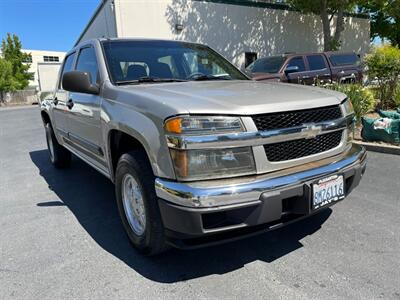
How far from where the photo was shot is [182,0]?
1530cm

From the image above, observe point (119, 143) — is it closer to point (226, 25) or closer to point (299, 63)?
point (299, 63)

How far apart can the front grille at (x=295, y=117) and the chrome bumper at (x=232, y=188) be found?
1.07 ft

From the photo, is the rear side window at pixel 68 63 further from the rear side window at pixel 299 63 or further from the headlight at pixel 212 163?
the rear side window at pixel 299 63

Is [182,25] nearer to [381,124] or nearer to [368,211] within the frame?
[381,124]

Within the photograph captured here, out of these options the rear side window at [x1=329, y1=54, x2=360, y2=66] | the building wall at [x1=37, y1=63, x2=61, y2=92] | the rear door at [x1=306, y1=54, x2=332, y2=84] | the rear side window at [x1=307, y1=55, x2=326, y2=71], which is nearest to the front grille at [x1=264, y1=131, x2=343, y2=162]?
the rear door at [x1=306, y1=54, x2=332, y2=84]

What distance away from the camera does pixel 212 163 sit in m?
2.22

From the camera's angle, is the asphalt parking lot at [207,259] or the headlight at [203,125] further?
the asphalt parking lot at [207,259]

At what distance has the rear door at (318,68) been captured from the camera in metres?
10.4

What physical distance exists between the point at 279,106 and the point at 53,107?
387 cm

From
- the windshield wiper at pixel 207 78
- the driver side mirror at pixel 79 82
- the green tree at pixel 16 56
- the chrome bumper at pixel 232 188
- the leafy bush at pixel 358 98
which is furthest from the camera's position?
the green tree at pixel 16 56

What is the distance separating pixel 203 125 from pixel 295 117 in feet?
2.39

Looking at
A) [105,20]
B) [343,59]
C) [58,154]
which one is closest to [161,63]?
[58,154]

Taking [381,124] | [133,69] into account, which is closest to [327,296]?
[133,69]

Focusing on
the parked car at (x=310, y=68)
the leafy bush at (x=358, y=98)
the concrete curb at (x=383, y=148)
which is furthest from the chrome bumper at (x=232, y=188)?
the parked car at (x=310, y=68)
